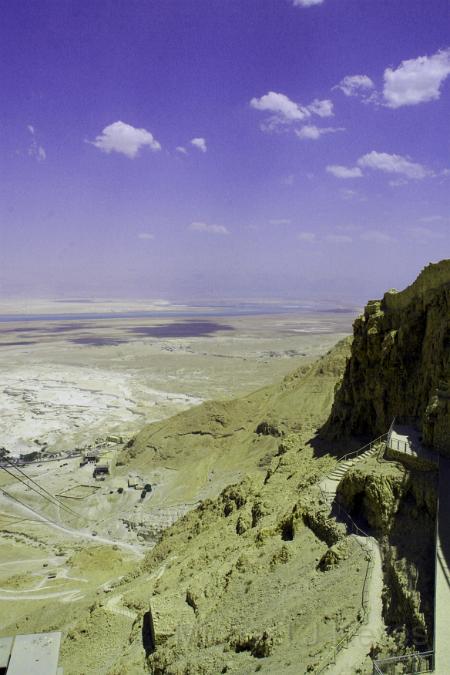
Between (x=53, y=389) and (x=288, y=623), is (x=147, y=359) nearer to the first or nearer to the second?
(x=53, y=389)

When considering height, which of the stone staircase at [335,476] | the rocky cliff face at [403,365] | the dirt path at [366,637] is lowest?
the dirt path at [366,637]

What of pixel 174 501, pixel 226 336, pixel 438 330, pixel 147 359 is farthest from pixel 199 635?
pixel 226 336

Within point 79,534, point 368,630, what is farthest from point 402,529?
point 79,534

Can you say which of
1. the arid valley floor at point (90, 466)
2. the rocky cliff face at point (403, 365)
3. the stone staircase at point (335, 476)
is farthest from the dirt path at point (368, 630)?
the arid valley floor at point (90, 466)

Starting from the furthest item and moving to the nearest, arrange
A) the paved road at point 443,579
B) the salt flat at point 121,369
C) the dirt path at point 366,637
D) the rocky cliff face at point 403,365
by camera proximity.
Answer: the salt flat at point 121,369
the rocky cliff face at point 403,365
the dirt path at point 366,637
the paved road at point 443,579

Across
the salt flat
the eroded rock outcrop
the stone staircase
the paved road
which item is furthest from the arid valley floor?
the paved road

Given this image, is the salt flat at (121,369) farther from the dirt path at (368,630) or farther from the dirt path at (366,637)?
the dirt path at (366,637)

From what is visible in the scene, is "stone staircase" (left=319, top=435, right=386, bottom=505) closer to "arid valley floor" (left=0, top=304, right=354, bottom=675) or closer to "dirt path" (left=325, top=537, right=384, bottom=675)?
"dirt path" (left=325, top=537, right=384, bottom=675)

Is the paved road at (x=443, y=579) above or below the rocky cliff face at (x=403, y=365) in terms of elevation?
below
